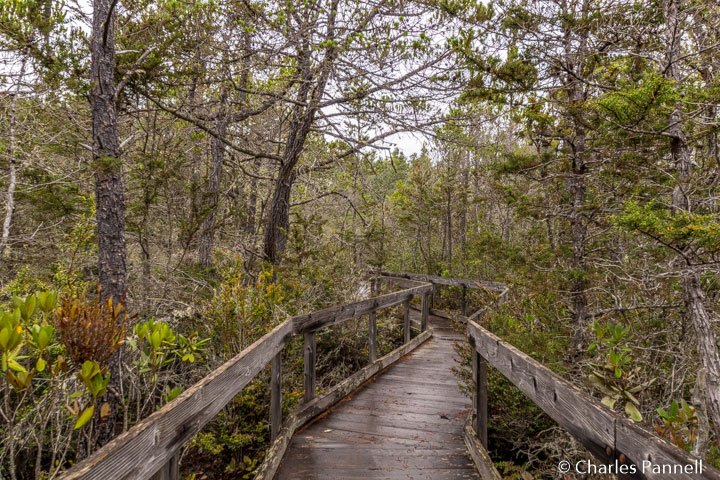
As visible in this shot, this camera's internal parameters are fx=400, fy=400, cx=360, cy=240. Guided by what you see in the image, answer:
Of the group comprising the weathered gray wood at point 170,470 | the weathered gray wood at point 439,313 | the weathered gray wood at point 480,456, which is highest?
the weathered gray wood at point 170,470

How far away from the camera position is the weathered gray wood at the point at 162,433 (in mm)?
1310

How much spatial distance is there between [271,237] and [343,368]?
277cm

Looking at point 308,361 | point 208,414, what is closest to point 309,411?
point 308,361

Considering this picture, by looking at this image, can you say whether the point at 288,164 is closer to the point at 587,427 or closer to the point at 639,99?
the point at 639,99

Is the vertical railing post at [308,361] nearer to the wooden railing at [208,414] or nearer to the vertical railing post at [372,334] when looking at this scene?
the wooden railing at [208,414]

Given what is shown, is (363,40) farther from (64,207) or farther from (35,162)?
(64,207)

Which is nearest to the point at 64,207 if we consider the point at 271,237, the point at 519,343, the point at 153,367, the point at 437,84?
the point at 271,237

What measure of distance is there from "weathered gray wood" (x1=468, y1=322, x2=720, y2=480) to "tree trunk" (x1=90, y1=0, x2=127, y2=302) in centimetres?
383

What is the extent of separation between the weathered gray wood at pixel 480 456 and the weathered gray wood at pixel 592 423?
2.68 feet

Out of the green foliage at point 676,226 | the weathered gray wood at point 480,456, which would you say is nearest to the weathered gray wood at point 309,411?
the weathered gray wood at point 480,456

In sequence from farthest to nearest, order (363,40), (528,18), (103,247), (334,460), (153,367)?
(363,40) < (528,18) < (103,247) < (334,460) < (153,367)

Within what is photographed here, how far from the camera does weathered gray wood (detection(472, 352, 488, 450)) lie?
3.59 m

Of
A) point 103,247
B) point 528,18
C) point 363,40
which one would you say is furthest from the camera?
point 363,40

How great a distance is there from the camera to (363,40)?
588 centimetres
